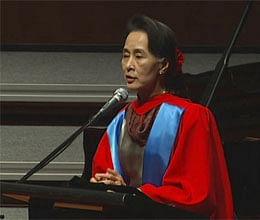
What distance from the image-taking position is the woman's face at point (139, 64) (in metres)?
1.91

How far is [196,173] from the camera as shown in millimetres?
1839

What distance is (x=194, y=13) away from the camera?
248 inches

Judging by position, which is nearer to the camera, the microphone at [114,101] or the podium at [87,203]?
the podium at [87,203]

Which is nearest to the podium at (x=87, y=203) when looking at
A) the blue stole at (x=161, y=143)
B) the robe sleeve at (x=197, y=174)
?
the robe sleeve at (x=197, y=174)

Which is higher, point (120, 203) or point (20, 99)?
point (120, 203)

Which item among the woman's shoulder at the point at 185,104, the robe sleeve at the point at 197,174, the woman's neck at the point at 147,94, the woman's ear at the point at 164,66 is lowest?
the robe sleeve at the point at 197,174

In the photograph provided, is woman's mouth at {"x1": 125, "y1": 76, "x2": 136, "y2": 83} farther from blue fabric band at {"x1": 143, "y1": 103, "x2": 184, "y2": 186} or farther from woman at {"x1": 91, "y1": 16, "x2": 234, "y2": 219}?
blue fabric band at {"x1": 143, "y1": 103, "x2": 184, "y2": 186}

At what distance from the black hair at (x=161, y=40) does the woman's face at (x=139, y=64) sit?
2 centimetres

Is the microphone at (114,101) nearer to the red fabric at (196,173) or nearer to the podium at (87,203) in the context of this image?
the red fabric at (196,173)

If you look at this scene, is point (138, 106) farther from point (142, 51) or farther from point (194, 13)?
point (194, 13)

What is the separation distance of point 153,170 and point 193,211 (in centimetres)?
18

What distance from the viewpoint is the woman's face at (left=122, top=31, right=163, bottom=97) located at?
6.25 feet

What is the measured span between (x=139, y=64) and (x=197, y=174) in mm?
311

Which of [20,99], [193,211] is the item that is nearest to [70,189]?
[193,211]
